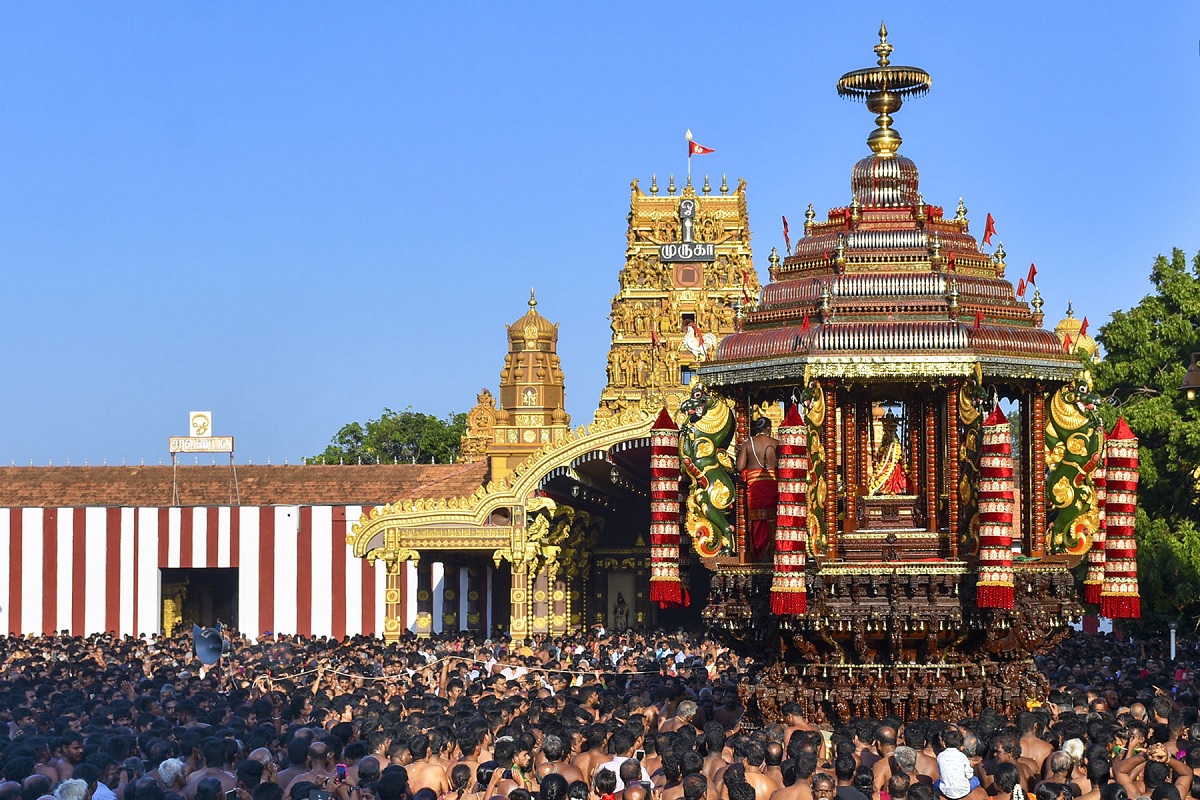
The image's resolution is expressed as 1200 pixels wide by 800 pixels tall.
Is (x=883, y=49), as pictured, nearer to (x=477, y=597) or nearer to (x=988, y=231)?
(x=988, y=231)

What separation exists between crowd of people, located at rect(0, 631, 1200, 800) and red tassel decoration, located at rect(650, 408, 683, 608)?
1567mm

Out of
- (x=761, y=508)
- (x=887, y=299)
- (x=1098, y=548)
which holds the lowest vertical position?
(x=1098, y=548)

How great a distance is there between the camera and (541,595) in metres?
46.0

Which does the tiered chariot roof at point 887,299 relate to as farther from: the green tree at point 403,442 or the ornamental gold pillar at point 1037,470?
the green tree at point 403,442

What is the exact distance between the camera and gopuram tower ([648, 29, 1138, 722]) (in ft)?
68.3

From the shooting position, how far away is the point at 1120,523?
21922 mm

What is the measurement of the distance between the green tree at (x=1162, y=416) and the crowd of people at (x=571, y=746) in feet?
23.6

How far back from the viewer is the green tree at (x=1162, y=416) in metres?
35.1

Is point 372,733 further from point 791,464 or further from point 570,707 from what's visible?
point 791,464

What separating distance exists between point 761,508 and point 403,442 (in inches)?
2247

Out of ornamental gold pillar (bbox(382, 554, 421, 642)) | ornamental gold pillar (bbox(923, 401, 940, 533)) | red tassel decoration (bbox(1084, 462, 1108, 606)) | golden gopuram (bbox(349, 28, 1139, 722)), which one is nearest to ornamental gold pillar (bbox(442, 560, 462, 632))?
ornamental gold pillar (bbox(382, 554, 421, 642))

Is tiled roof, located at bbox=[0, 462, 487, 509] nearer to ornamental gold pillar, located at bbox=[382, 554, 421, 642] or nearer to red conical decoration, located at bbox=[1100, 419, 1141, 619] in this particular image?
ornamental gold pillar, located at bbox=[382, 554, 421, 642]

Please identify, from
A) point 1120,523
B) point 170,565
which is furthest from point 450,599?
point 1120,523

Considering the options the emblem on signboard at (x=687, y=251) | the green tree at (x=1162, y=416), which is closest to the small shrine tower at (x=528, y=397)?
the emblem on signboard at (x=687, y=251)
